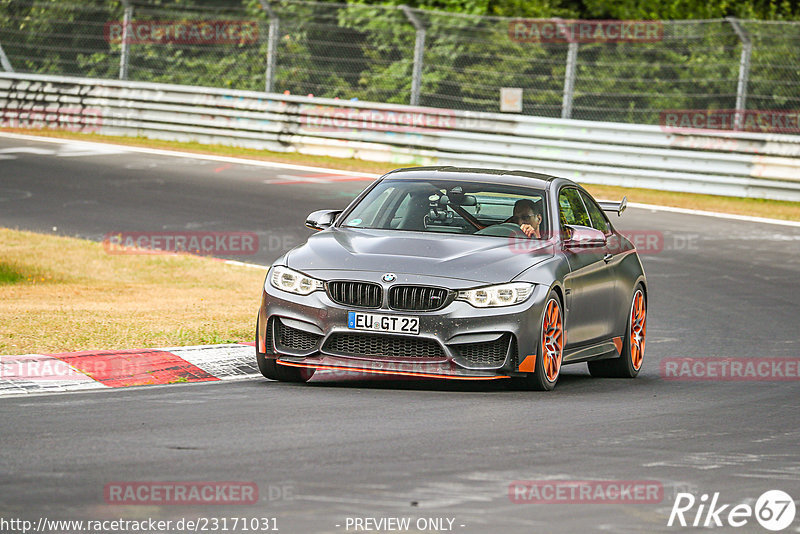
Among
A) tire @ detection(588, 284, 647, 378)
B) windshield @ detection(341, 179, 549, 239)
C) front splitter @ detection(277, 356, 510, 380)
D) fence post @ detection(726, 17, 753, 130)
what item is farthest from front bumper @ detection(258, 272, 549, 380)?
fence post @ detection(726, 17, 753, 130)

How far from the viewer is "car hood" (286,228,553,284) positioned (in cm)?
910

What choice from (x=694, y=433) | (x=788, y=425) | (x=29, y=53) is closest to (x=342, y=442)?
(x=694, y=433)

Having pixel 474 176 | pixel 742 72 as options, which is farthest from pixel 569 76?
pixel 474 176

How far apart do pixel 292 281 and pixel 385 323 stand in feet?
2.44

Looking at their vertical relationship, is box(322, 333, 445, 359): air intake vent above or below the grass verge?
above

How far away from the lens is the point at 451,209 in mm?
10320

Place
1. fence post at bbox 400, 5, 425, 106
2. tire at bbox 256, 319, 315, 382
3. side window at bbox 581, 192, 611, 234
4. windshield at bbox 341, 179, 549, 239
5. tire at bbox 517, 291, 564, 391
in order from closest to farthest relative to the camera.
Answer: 1. tire at bbox 517, 291, 564, 391
2. tire at bbox 256, 319, 315, 382
3. windshield at bbox 341, 179, 549, 239
4. side window at bbox 581, 192, 611, 234
5. fence post at bbox 400, 5, 425, 106

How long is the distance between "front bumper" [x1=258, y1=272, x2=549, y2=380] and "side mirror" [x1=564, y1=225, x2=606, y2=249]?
1055mm

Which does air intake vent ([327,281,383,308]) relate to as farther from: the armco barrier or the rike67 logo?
the armco barrier

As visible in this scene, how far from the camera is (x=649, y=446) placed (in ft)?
24.9

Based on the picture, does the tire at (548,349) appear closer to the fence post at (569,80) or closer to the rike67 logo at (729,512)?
the rike67 logo at (729,512)

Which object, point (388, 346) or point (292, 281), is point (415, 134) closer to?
point (292, 281)

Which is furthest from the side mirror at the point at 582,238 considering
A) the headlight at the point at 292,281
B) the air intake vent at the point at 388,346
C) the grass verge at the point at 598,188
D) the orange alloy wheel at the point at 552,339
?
the grass verge at the point at 598,188

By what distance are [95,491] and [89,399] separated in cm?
251
